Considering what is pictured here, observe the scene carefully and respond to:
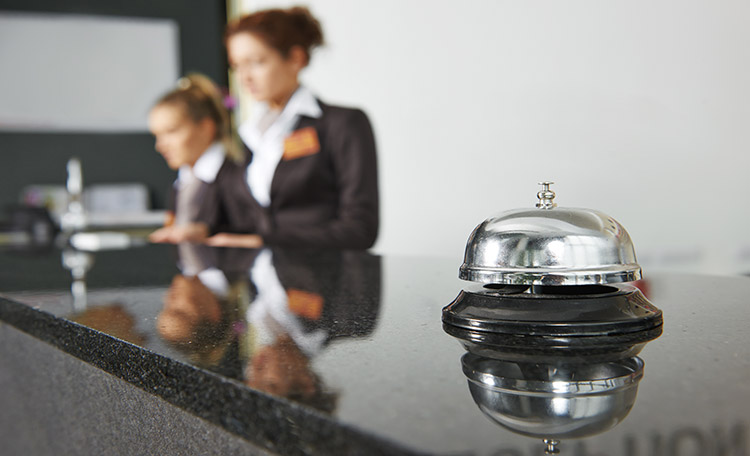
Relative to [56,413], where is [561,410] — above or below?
above

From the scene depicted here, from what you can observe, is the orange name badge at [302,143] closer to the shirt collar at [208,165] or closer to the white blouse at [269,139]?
the white blouse at [269,139]

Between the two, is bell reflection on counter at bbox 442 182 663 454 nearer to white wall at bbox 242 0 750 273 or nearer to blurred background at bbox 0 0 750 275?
blurred background at bbox 0 0 750 275

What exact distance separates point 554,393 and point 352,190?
1.70 m

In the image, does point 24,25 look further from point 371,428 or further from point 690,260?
point 371,428

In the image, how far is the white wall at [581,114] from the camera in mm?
2227

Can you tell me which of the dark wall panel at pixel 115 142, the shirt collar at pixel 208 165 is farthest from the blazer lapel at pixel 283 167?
the dark wall panel at pixel 115 142

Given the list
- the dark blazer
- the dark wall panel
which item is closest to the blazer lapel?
the dark blazer

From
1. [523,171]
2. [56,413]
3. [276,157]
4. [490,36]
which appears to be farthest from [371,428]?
[490,36]

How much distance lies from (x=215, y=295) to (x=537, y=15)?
2143 mm

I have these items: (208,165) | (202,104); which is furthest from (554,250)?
(202,104)

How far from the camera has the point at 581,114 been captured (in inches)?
98.2

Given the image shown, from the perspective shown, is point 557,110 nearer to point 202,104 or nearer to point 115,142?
point 202,104

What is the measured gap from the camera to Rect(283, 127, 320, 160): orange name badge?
6.76 feet

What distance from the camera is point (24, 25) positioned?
16.0ft
